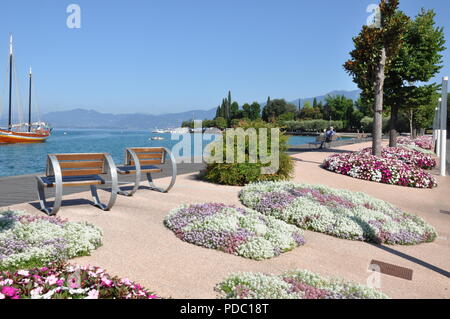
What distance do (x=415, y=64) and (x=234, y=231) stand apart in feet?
58.9

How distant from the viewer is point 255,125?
1028 centimetres

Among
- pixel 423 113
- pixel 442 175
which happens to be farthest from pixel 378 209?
pixel 423 113

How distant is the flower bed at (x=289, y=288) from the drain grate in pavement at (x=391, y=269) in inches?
40.3

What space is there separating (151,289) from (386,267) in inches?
119

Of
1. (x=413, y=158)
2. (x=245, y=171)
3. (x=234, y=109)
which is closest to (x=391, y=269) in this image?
(x=245, y=171)

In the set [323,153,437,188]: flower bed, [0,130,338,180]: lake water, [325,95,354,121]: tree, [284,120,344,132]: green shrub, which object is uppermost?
[325,95,354,121]: tree

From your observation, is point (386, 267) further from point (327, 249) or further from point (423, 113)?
point (423, 113)

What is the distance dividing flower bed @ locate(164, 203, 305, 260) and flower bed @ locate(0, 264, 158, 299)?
1.69m

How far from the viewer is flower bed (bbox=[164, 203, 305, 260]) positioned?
492 cm

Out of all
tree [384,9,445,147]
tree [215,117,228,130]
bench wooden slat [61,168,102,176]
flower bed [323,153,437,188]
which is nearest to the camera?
bench wooden slat [61,168,102,176]

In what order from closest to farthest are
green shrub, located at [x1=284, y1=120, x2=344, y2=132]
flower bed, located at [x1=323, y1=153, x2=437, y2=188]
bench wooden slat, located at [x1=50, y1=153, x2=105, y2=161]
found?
bench wooden slat, located at [x1=50, y1=153, x2=105, y2=161] → flower bed, located at [x1=323, y1=153, x2=437, y2=188] → green shrub, located at [x1=284, y1=120, x2=344, y2=132]

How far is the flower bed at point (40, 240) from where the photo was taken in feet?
13.5

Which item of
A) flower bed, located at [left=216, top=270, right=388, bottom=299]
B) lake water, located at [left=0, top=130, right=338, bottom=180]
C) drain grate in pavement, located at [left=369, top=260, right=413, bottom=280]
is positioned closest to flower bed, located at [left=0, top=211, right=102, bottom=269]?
flower bed, located at [left=216, top=270, right=388, bottom=299]

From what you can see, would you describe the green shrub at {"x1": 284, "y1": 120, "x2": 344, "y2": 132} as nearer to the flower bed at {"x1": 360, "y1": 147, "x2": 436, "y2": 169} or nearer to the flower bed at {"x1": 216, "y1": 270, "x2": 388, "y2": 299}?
the flower bed at {"x1": 360, "y1": 147, "x2": 436, "y2": 169}
